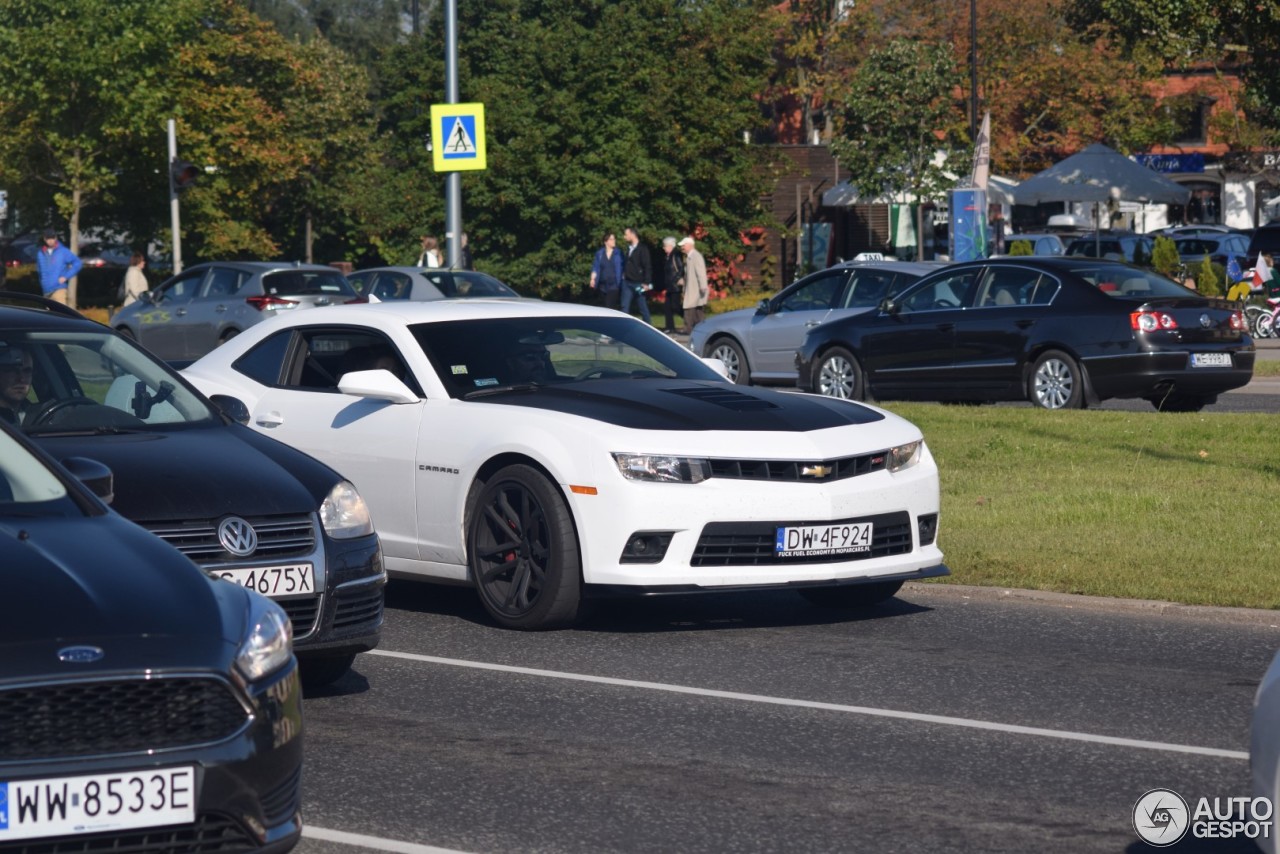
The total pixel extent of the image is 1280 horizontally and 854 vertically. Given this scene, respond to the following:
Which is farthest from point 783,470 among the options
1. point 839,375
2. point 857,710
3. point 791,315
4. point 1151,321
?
point 791,315

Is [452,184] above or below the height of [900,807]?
above

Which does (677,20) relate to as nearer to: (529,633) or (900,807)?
(529,633)

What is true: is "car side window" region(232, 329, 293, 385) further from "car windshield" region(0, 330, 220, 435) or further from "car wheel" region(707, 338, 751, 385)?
"car wheel" region(707, 338, 751, 385)

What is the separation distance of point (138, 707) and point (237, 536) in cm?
245

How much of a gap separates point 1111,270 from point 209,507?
44.4ft

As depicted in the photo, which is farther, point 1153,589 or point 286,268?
point 286,268

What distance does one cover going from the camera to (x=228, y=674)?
182 inches

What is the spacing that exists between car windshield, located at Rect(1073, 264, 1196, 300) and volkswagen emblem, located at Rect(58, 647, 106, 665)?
49.9ft

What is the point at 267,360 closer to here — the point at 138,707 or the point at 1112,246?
the point at 138,707

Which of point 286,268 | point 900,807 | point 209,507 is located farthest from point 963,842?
point 286,268

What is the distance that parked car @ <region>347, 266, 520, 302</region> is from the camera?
27.1 metres

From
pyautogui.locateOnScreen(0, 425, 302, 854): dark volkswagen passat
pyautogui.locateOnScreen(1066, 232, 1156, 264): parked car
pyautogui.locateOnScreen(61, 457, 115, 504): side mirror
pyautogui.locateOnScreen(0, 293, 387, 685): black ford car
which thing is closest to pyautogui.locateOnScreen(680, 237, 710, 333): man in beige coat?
pyautogui.locateOnScreen(1066, 232, 1156, 264): parked car

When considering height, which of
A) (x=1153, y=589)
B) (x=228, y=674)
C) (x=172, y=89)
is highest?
(x=172, y=89)

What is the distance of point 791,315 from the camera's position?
23219mm
